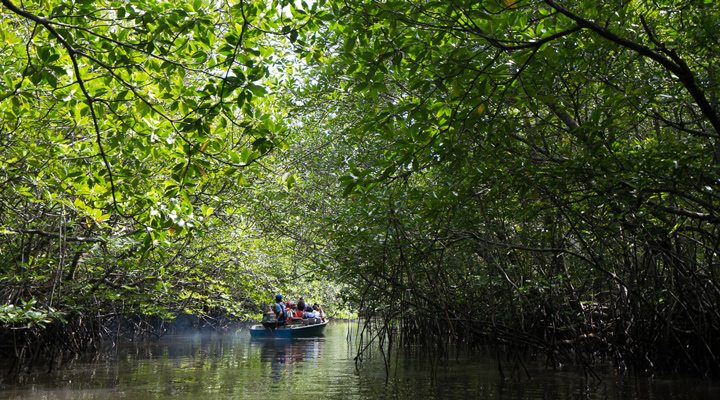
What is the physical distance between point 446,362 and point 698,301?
12.7 ft

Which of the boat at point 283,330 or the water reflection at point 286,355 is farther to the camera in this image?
the boat at point 283,330

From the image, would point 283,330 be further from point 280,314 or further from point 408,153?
point 408,153

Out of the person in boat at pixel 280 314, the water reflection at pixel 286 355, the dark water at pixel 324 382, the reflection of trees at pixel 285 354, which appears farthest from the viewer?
the person in boat at pixel 280 314

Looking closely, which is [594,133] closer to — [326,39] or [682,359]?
[682,359]

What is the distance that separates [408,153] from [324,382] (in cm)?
429

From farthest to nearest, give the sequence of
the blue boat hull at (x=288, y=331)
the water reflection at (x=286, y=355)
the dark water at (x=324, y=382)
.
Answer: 1. the blue boat hull at (x=288, y=331)
2. the water reflection at (x=286, y=355)
3. the dark water at (x=324, y=382)

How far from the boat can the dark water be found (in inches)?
208

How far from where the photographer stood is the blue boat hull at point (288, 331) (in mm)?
15371

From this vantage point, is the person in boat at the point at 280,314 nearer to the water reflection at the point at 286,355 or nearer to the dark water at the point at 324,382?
the water reflection at the point at 286,355

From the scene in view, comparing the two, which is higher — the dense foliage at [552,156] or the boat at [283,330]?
the dense foliage at [552,156]

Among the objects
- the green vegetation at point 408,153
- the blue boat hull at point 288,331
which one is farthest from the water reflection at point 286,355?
the green vegetation at point 408,153

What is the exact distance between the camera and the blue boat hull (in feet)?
50.4

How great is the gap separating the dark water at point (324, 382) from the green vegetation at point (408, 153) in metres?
0.56

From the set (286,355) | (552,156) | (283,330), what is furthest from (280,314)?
(552,156)
